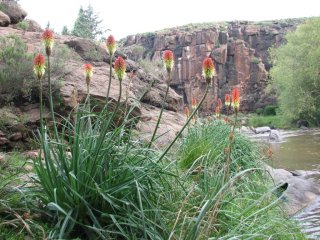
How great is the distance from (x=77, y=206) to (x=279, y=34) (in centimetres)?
7056

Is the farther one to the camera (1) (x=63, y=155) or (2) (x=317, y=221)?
(2) (x=317, y=221)

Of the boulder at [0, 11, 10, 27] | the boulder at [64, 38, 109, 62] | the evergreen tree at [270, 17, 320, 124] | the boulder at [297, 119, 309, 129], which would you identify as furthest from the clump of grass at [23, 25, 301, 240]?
the boulder at [297, 119, 309, 129]

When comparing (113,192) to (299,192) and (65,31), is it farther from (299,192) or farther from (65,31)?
(65,31)

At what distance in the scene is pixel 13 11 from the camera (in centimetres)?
1159

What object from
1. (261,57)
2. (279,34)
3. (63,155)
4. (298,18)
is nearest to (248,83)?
(261,57)

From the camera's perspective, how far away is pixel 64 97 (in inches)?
282

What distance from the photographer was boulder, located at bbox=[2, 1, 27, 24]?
37.2ft

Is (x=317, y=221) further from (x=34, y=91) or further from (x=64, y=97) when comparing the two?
(x=34, y=91)

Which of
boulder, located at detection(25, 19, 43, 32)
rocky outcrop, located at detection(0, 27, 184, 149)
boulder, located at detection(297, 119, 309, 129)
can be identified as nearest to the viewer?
rocky outcrop, located at detection(0, 27, 184, 149)

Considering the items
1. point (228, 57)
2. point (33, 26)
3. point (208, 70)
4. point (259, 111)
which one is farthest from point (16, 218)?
point (228, 57)

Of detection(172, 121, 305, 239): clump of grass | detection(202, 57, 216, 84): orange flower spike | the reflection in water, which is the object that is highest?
detection(202, 57, 216, 84): orange flower spike

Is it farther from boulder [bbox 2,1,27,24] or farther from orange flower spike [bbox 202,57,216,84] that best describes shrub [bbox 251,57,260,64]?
orange flower spike [bbox 202,57,216,84]

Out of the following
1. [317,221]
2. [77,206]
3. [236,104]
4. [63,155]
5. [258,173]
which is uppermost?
[236,104]

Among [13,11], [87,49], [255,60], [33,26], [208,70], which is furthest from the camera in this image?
[255,60]
